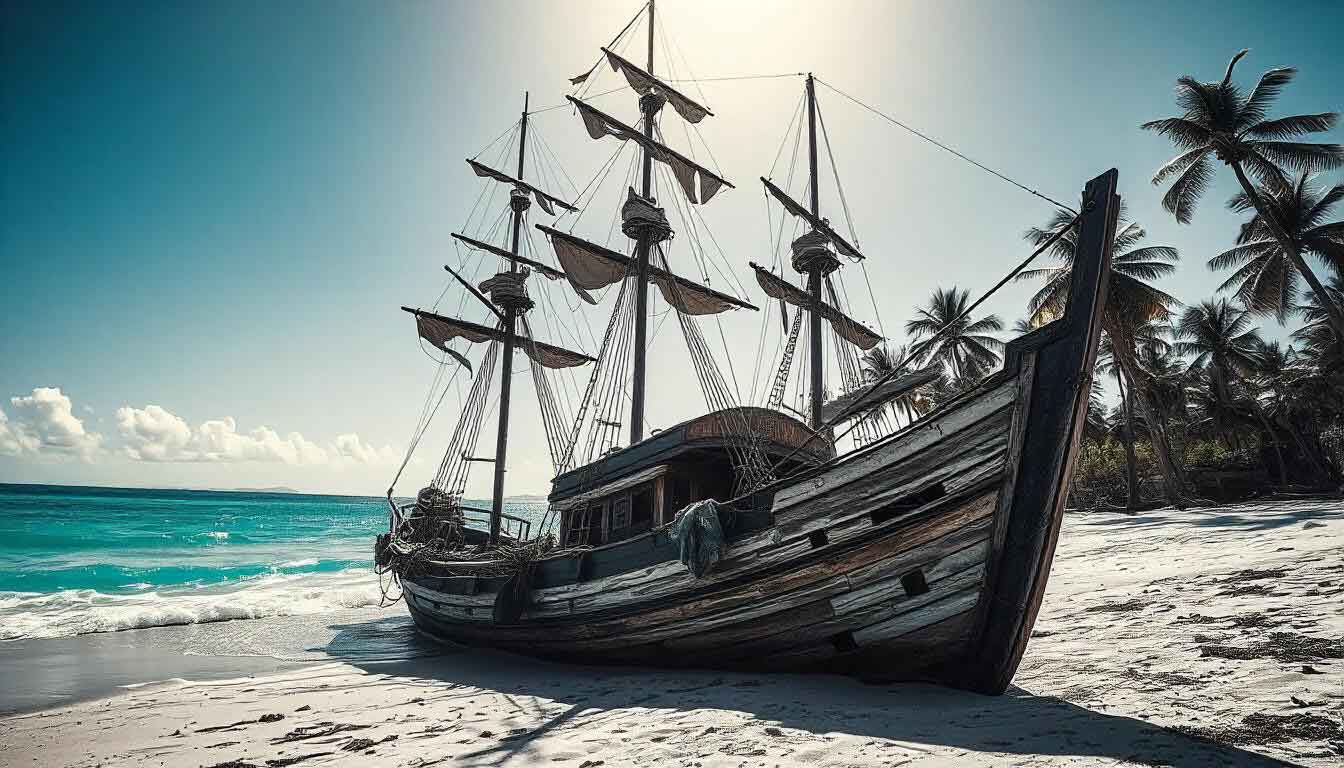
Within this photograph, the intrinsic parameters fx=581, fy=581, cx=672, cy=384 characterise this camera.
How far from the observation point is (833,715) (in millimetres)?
5465

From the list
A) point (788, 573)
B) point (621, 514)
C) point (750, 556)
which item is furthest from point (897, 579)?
point (621, 514)

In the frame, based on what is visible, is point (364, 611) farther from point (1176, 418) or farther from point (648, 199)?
point (1176, 418)

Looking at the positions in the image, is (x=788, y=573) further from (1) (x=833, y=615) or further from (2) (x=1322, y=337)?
(2) (x=1322, y=337)

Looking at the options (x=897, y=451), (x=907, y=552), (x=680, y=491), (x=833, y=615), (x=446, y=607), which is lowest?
(x=446, y=607)

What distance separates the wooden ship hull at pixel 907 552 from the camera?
564cm

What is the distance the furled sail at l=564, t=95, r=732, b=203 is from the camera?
1844 cm

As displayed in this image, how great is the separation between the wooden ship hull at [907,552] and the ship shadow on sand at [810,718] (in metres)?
0.40

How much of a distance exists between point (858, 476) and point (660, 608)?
3460 millimetres

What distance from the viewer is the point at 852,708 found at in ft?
18.5

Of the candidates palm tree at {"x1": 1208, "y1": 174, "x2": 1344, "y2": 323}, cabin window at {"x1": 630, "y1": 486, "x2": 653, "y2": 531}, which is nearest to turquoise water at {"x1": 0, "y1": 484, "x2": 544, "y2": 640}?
cabin window at {"x1": 630, "y1": 486, "x2": 653, "y2": 531}

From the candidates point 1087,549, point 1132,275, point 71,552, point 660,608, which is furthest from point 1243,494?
point 71,552

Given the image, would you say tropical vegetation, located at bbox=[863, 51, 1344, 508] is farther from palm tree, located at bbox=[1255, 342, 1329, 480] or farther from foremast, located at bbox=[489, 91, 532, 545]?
foremast, located at bbox=[489, 91, 532, 545]

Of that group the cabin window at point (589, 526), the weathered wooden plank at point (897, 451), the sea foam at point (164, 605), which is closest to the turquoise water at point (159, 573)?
the sea foam at point (164, 605)

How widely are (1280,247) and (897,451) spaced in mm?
29644
